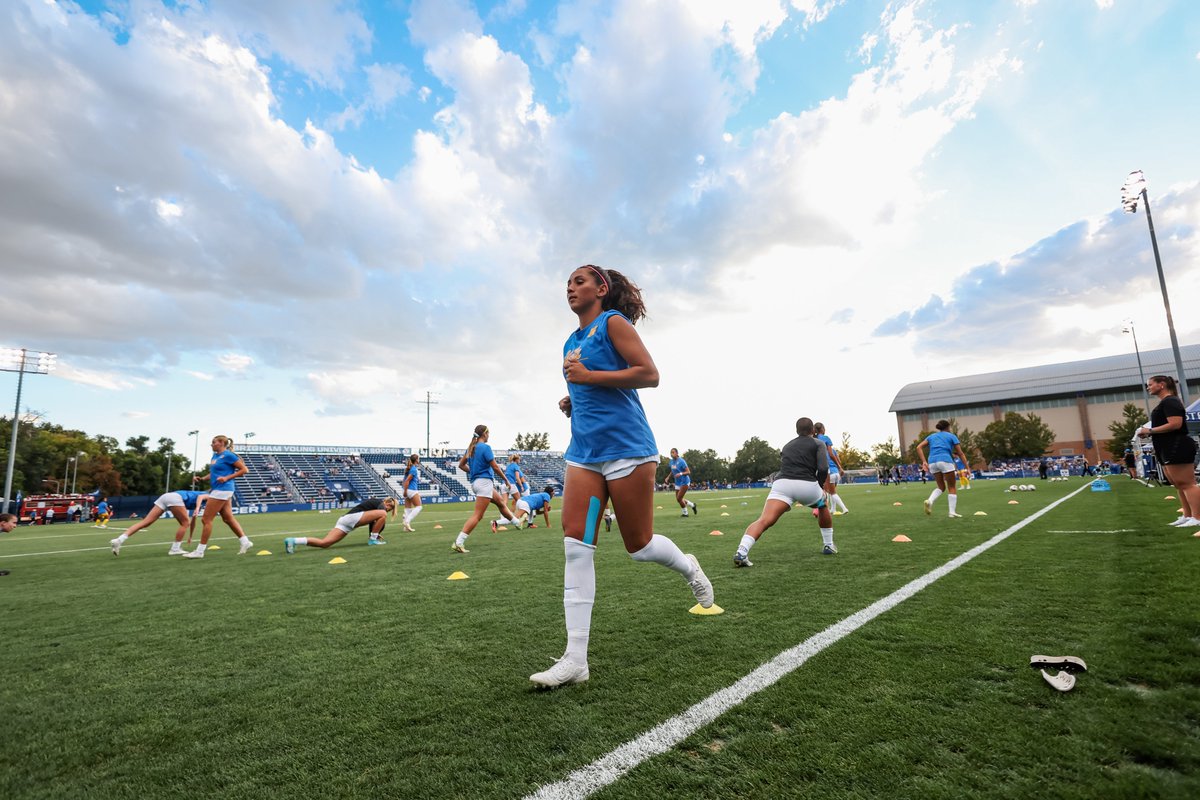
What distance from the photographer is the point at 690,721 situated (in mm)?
2205

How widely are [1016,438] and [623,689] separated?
8786cm

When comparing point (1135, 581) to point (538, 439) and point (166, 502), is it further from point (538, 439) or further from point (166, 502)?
point (538, 439)

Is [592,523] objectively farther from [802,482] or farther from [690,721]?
[802,482]

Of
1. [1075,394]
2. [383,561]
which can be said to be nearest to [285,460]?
[383,561]

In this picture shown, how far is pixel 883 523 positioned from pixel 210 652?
10721mm

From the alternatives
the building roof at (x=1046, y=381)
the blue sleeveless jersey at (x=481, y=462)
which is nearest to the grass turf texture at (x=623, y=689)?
the blue sleeveless jersey at (x=481, y=462)

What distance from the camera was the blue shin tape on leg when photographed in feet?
9.92

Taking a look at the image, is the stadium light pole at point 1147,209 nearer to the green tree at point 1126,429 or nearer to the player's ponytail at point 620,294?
the player's ponytail at point 620,294

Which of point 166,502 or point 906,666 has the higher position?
point 166,502

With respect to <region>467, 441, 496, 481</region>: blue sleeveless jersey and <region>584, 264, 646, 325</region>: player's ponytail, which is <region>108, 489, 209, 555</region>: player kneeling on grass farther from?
<region>584, 264, 646, 325</region>: player's ponytail

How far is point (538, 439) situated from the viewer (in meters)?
106

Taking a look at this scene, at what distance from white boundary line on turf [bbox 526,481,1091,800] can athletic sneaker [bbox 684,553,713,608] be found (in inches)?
29.8

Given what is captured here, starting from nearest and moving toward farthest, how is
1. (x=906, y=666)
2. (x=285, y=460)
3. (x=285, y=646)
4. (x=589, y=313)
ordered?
(x=906, y=666) < (x=589, y=313) < (x=285, y=646) < (x=285, y=460)

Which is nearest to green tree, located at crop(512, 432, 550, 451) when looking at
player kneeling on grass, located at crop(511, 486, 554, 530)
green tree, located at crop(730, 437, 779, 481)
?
green tree, located at crop(730, 437, 779, 481)
